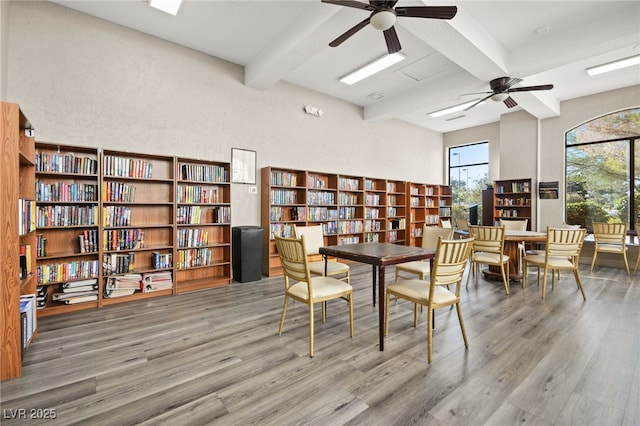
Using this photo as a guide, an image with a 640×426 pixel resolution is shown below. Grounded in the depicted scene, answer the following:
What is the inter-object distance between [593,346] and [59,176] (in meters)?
5.95

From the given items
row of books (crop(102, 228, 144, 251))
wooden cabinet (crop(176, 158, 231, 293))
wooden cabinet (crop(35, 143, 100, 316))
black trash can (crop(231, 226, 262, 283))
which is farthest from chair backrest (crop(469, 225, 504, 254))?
wooden cabinet (crop(35, 143, 100, 316))

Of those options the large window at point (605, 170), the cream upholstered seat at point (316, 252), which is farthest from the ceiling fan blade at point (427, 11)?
the large window at point (605, 170)

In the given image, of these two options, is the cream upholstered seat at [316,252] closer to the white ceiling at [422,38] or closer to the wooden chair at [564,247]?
the white ceiling at [422,38]

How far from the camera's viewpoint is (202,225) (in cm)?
448

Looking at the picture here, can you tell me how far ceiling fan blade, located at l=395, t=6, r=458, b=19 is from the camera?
8.53 feet

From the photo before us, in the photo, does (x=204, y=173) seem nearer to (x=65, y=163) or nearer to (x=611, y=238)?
(x=65, y=163)

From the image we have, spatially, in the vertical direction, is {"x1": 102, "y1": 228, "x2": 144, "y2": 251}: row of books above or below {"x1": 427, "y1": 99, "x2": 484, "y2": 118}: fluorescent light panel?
below

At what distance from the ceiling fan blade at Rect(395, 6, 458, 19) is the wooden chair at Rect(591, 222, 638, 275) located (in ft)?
17.8

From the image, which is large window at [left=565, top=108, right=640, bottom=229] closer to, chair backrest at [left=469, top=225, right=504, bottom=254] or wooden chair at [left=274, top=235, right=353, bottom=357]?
chair backrest at [left=469, top=225, right=504, bottom=254]

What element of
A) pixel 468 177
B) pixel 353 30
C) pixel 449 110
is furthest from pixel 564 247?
pixel 468 177

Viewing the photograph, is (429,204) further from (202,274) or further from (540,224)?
(202,274)

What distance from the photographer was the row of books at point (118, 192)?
3623 millimetres

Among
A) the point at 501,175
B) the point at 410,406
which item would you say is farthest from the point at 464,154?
the point at 410,406

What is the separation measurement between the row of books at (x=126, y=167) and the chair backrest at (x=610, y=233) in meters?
8.09
